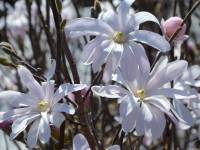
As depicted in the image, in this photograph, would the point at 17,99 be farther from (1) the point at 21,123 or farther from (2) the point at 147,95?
(2) the point at 147,95

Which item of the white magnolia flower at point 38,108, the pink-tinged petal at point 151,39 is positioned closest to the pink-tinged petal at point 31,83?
the white magnolia flower at point 38,108

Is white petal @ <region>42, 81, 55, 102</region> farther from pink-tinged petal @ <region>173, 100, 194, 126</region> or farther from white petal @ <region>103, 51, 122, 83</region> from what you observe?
pink-tinged petal @ <region>173, 100, 194, 126</region>

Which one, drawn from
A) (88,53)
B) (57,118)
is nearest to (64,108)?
(57,118)

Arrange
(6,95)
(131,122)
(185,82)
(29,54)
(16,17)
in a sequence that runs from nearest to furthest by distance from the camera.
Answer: (131,122) < (6,95) < (185,82) < (16,17) < (29,54)

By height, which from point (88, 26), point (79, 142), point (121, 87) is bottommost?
point (79, 142)

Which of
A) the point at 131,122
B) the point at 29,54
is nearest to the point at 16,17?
the point at 29,54

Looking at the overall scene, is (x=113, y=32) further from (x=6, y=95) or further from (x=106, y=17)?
(x=6, y=95)

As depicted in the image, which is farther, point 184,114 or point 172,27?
point 172,27
